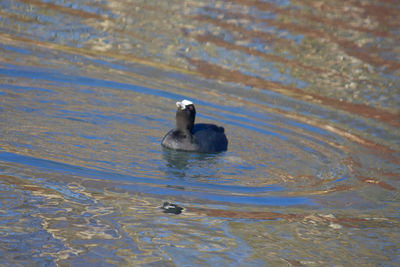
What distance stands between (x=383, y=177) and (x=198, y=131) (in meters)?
3.12

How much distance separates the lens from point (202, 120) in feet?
44.5

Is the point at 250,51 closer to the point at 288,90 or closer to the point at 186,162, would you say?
the point at 288,90

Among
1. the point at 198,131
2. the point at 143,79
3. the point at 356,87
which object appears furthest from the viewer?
the point at 356,87

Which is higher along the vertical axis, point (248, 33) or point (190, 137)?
point (248, 33)

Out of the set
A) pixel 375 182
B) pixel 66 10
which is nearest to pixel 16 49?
pixel 66 10

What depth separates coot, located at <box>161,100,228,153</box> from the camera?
1146 centimetres

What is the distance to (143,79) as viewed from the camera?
15352 mm

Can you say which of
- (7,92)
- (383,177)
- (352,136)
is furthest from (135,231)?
(352,136)

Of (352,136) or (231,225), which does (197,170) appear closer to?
(231,225)

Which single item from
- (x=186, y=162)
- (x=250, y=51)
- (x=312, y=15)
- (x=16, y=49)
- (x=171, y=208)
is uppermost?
(x=312, y=15)

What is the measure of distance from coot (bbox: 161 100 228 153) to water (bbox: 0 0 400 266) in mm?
178

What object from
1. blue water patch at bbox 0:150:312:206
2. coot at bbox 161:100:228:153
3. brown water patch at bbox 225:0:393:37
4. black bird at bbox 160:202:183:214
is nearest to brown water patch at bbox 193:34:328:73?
brown water patch at bbox 225:0:393:37

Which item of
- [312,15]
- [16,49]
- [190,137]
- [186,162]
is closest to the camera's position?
[186,162]

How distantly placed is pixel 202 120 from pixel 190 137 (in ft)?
6.48
